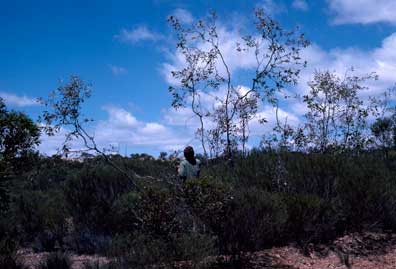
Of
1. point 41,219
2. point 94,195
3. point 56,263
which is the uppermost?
point 94,195

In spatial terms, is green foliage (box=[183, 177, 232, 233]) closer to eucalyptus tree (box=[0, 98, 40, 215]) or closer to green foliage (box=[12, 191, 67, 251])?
eucalyptus tree (box=[0, 98, 40, 215])

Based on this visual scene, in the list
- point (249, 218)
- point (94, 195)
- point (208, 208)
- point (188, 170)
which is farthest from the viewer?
point (94, 195)

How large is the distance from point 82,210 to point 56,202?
1613 mm

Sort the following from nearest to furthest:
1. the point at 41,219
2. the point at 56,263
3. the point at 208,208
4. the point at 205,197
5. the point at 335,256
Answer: the point at 205,197 < the point at 208,208 < the point at 56,263 < the point at 335,256 < the point at 41,219

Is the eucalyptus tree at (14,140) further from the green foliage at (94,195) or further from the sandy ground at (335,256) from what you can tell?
the green foliage at (94,195)

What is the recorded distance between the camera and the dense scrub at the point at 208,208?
30.0ft

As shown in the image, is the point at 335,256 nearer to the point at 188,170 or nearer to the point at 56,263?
the point at 188,170

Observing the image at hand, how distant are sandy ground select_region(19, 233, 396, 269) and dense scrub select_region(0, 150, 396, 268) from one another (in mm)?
270

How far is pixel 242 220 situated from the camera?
10.2 meters

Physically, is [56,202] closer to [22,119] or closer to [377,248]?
[22,119]

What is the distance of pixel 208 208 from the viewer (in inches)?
369

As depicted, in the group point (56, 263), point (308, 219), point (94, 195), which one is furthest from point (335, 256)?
point (94, 195)

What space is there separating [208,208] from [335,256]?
327cm

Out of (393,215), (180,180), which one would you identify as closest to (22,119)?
(180,180)
